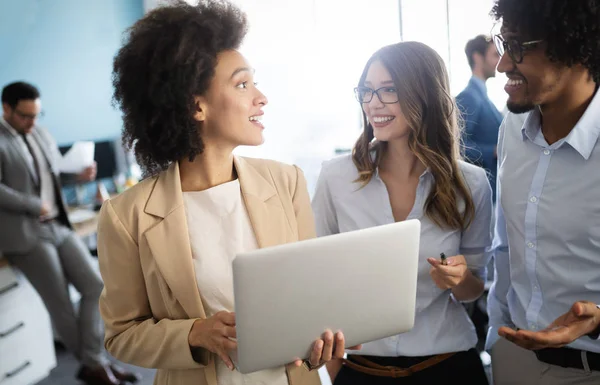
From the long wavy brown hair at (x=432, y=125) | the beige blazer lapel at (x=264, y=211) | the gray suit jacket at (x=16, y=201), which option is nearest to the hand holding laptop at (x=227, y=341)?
the beige blazer lapel at (x=264, y=211)

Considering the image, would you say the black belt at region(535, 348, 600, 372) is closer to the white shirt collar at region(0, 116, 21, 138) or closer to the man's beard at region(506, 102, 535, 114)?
the man's beard at region(506, 102, 535, 114)

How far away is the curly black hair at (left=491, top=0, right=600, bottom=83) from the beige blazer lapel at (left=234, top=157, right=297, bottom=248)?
0.76m

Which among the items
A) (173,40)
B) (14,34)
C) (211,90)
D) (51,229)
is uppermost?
(14,34)

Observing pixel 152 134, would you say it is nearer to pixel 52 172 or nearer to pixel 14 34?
pixel 52 172

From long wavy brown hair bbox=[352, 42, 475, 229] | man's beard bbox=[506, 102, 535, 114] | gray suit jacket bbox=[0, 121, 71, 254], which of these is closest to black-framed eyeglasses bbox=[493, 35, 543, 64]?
man's beard bbox=[506, 102, 535, 114]

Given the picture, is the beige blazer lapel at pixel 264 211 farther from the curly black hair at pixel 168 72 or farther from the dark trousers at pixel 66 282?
the dark trousers at pixel 66 282

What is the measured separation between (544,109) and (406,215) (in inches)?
18.6

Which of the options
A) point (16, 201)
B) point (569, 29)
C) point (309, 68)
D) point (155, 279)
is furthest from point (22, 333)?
point (309, 68)

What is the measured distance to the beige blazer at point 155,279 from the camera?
45.0 inches

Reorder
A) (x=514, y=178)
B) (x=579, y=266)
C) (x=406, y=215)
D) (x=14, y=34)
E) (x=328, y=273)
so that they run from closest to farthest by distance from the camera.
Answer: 1. (x=328, y=273)
2. (x=579, y=266)
3. (x=514, y=178)
4. (x=406, y=215)
5. (x=14, y=34)

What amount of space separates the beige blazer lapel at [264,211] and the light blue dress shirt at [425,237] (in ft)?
1.24

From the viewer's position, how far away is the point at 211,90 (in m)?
1.22

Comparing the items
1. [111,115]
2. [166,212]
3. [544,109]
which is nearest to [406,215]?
[544,109]

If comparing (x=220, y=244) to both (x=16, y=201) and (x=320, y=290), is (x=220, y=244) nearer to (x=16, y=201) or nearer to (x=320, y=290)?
(x=320, y=290)
